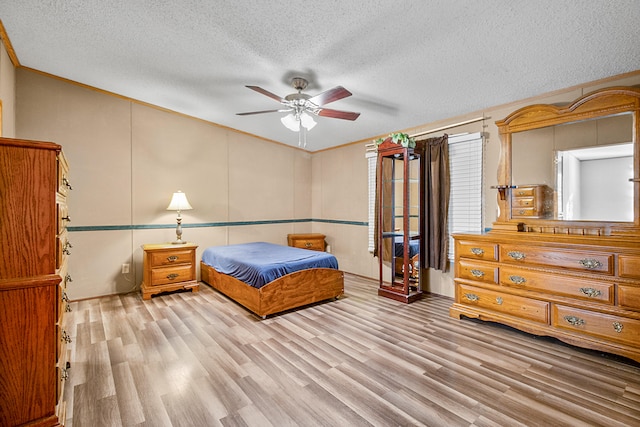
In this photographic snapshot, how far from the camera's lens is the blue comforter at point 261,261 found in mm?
3221

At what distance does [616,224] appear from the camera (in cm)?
259

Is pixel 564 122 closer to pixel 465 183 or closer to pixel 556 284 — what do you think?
pixel 465 183

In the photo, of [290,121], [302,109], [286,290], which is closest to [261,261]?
[286,290]

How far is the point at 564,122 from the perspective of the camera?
2846 millimetres

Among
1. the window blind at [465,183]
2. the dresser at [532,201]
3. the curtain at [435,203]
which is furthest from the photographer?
the curtain at [435,203]

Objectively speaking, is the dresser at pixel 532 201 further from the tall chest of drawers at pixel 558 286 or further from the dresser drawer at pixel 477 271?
the dresser drawer at pixel 477 271

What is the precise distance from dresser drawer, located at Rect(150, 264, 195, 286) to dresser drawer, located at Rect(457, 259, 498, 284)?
3.61m

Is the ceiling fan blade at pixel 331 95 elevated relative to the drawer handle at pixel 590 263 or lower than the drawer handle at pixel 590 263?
elevated

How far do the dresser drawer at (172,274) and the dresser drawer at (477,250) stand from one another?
3619 millimetres

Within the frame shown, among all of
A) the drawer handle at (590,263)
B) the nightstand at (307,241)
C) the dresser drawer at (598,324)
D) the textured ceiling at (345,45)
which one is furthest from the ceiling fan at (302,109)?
the nightstand at (307,241)

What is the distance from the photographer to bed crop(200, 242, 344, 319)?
3195 millimetres

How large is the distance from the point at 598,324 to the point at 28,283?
384cm

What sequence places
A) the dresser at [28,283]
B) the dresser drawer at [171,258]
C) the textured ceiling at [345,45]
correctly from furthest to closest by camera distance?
1. the dresser drawer at [171,258]
2. the textured ceiling at [345,45]
3. the dresser at [28,283]

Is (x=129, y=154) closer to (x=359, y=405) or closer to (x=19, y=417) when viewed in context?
(x=19, y=417)
